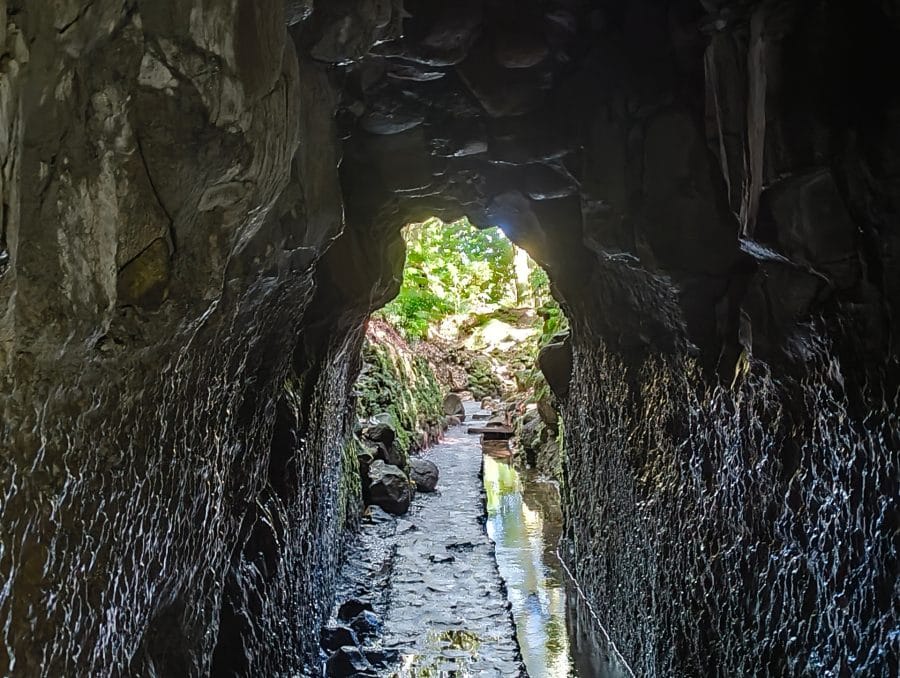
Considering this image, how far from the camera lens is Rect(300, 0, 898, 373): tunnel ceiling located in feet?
9.67

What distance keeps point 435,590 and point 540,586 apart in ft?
4.28

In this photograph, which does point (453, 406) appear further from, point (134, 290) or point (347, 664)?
point (134, 290)

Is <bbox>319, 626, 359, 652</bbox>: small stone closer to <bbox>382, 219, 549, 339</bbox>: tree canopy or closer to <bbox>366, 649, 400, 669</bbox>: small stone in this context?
<bbox>366, 649, 400, 669</bbox>: small stone

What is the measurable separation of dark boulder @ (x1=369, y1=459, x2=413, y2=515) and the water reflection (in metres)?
1.36

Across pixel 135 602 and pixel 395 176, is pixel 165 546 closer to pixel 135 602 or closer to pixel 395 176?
pixel 135 602

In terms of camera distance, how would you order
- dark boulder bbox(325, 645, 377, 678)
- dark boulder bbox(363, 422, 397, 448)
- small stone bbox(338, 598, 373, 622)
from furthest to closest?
dark boulder bbox(363, 422, 397, 448), small stone bbox(338, 598, 373, 622), dark boulder bbox(325, 645, 377, 678)

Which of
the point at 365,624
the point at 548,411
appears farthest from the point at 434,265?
the point at 365,624

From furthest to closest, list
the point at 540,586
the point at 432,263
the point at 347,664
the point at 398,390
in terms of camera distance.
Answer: the point at 432,263, the point at 398,390, the point at 540,586, the point at 347,664

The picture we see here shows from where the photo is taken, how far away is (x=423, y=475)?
41.6 feet

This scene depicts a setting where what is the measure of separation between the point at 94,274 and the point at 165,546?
1531 millimetres

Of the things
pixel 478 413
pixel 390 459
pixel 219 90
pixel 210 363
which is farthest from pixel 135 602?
pixel 478 413

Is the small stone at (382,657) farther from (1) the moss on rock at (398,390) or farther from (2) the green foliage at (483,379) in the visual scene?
(2) the green foliage at (483,379)

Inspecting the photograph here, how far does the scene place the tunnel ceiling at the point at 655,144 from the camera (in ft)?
9.67

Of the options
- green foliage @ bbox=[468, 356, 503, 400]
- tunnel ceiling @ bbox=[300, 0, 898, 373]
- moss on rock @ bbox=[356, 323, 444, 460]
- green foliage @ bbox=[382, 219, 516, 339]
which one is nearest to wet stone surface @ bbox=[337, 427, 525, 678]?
moss on rock @ bbox=[356, 323, 444, 460]
